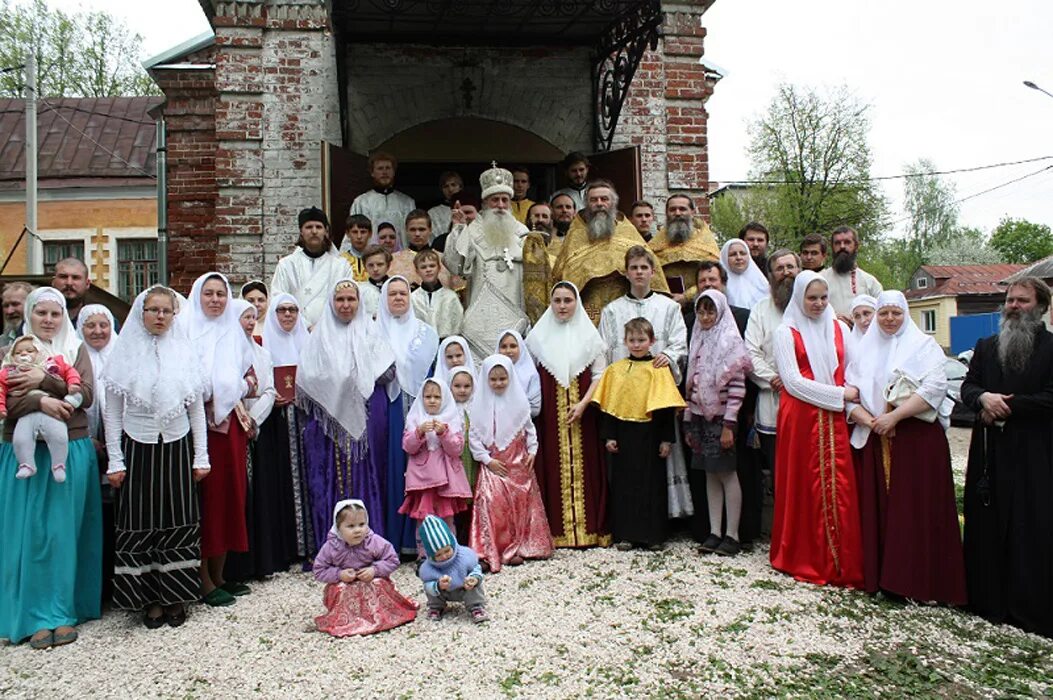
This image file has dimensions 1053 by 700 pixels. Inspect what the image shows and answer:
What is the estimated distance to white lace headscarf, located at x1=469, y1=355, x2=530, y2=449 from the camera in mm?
5336

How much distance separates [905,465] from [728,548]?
1281 millimetres

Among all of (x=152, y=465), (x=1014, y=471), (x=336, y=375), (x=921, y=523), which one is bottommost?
(x=921, y=523)

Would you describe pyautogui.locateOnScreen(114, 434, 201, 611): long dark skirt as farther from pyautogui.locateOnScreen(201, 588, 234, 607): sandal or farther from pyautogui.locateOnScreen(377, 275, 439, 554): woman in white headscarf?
pyautogui.locateOnScreen(377, 275, 439, 554): woman in white headscarf

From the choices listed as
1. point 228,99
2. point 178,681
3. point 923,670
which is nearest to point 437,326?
point 178,681

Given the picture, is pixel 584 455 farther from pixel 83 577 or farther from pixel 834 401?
pixel 83 577

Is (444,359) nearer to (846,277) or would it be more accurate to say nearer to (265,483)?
(265,483)

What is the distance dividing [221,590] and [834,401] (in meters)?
3.58

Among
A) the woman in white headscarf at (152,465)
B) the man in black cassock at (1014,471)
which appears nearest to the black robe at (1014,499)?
the man in black cassock at (1014,471)

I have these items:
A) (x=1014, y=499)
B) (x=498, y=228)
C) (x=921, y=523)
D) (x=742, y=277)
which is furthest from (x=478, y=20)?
(x=1014, y=499)

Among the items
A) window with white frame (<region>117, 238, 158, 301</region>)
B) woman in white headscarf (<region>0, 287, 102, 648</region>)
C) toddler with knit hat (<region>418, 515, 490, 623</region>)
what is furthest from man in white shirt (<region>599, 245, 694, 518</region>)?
window with white frame (<region>117, 238, 158, 301</region>)

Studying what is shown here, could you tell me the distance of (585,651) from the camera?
3.84 meters

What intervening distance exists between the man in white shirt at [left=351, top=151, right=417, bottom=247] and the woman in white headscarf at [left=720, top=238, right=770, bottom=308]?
2997 millimetres

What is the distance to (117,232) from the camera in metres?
21.3

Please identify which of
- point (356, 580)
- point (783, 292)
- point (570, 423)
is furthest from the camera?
point (570, 423)
